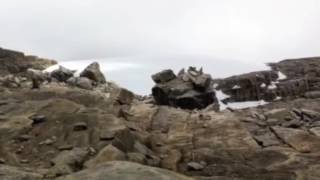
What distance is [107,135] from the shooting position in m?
14.7

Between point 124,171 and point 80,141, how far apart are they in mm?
5050

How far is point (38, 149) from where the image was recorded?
47.6 feet

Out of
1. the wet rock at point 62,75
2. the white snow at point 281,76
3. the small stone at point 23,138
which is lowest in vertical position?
the white snow at point 281,76

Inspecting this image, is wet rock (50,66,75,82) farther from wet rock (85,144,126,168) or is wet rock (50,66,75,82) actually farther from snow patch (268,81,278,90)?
wet rock (85,144,126,168)

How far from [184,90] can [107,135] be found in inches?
428

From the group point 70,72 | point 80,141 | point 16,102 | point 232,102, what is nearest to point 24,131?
point 80,141

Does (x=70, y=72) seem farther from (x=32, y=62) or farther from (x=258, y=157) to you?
(x=258, y=157)

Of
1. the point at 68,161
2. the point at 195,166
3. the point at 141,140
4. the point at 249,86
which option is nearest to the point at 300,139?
the point at 195,166

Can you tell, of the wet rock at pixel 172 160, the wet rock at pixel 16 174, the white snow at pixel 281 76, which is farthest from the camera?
the white snow at pixel 281 76

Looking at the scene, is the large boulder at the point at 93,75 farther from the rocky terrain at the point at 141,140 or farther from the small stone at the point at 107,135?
the small stone at the point at 107,135

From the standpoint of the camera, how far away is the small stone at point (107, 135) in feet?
47.8

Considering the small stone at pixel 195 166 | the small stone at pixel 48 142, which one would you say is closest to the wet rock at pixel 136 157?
the small stone at pixel 195 166

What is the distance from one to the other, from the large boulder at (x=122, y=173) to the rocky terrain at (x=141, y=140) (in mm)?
17

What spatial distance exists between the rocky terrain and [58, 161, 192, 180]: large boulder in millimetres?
17
